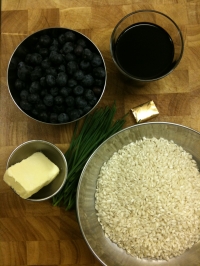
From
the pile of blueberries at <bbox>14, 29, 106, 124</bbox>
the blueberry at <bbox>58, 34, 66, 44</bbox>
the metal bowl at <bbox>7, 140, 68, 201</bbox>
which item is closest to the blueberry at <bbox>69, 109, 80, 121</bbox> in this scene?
the pile of blueberries at <bbox>14, 29, 106, 124</bbox>

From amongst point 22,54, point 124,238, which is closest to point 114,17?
point 22,54

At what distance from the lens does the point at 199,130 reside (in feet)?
3.61

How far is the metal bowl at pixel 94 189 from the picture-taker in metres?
1.01

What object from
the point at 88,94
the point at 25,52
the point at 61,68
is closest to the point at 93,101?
the point at 88,94

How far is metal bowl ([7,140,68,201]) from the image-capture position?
1.02 m

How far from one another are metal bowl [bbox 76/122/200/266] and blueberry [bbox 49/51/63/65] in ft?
0.85

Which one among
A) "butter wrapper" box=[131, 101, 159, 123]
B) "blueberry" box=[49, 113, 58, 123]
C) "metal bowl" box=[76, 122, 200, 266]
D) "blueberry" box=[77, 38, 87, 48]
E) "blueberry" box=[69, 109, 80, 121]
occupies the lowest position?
"metal bowl" box=[76, 122, 200, 266]

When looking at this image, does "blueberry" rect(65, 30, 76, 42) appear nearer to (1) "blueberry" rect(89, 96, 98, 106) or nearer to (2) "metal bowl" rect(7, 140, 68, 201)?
(1) "blueberry" rect(89, 96, 98, 106)

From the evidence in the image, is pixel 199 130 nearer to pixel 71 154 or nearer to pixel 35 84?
pixel 71 154

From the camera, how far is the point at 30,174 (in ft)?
3.20

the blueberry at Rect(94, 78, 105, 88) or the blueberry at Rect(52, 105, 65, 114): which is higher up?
the blueberry at Rect(94, 78, 105, 88)

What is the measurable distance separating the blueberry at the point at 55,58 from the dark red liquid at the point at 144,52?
0.17 m

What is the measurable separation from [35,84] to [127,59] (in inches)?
11.0

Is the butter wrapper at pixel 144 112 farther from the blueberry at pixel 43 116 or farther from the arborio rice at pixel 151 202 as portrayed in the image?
the blueberry at pixel 43 116
